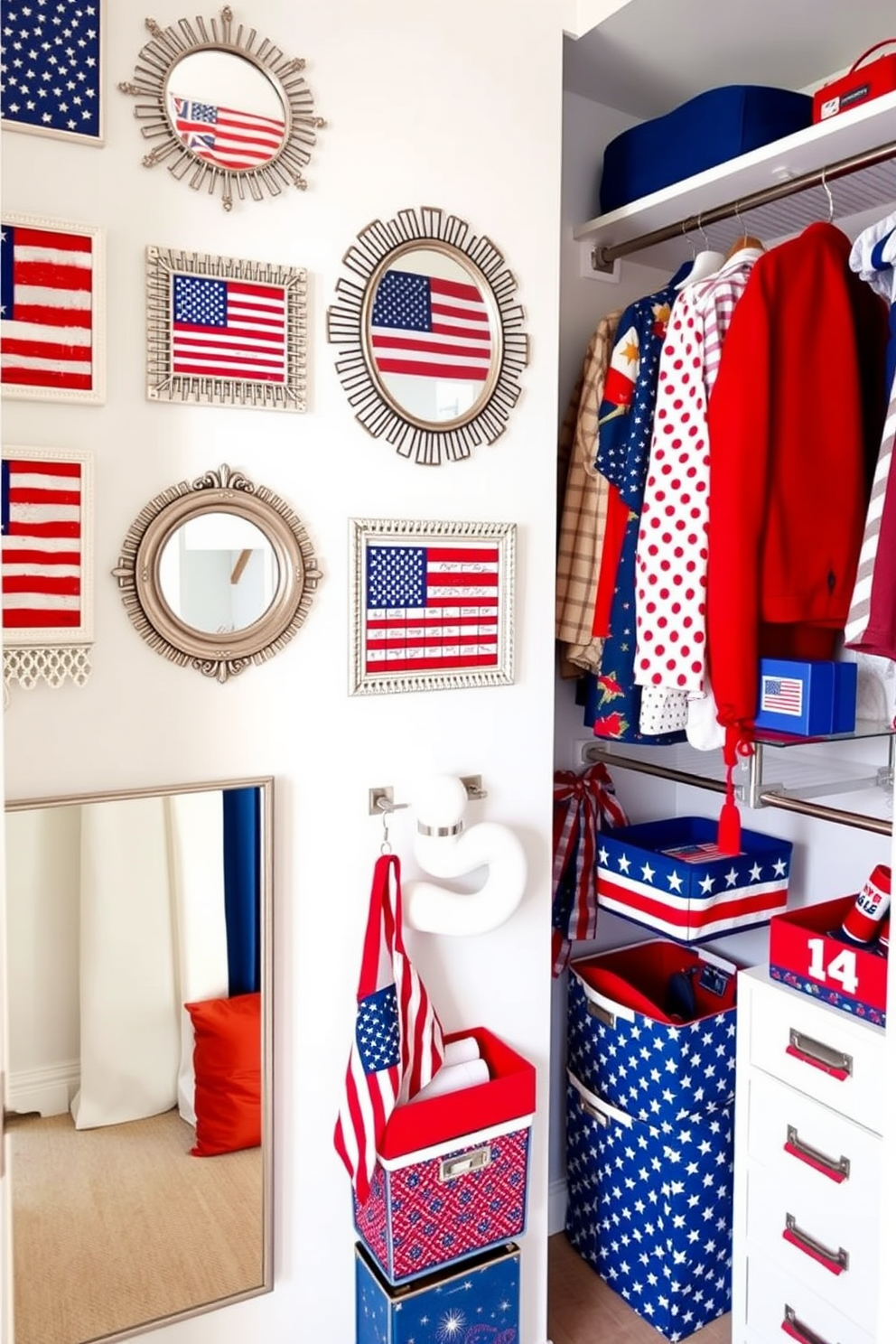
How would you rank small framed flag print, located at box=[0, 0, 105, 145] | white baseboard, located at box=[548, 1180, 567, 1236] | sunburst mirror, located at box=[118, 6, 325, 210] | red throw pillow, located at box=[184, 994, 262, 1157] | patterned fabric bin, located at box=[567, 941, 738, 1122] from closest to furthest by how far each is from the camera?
small framed flag print, located at box=[0, 0, 105, 145] → sunburst mirror, located at box=[118, 6, 325, 210] → red throw pillow, located at box=[184, 994, 262, 1157] → patterned fabric bin, located at box=[567, 941, 738, 1122] → white baseboard, located at box=[548, 1180, 567, 1236]

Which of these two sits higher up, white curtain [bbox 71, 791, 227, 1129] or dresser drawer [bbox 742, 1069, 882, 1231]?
white curtain [bbox 71, 791, 227, 1129]

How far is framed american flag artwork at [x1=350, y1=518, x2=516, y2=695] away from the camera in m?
1.61

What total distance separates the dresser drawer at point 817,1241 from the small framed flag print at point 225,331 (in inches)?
60.8

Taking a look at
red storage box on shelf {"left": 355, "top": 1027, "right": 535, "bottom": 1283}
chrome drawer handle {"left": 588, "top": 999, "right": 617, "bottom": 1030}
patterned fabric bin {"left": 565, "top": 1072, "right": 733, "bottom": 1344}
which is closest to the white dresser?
patterned fabric bin {"left": 565, "top": 1072, "right": 733, "bottom": 1344}

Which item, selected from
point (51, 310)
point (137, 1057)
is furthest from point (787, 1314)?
point (51, 310)

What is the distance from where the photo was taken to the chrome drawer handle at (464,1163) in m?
1.59

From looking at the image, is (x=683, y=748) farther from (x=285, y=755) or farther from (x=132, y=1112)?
(x=132, y=1112)

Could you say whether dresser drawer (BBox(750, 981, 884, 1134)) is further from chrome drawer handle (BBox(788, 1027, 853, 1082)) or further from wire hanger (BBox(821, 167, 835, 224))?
wire hanger (BBox(821, 167, 835, 224))

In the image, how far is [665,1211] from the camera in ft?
6.36

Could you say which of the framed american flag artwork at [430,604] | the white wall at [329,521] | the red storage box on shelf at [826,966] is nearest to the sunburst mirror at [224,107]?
the white wall at [329,521]

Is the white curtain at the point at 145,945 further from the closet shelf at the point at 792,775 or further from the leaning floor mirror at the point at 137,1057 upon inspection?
the closet shelf at the point at 792,775

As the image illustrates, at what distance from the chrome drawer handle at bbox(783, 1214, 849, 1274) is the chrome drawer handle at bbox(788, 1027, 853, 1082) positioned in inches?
11.2

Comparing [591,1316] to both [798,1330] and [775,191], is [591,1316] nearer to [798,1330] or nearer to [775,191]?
[798,1330]

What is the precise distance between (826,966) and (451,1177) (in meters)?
0.71
